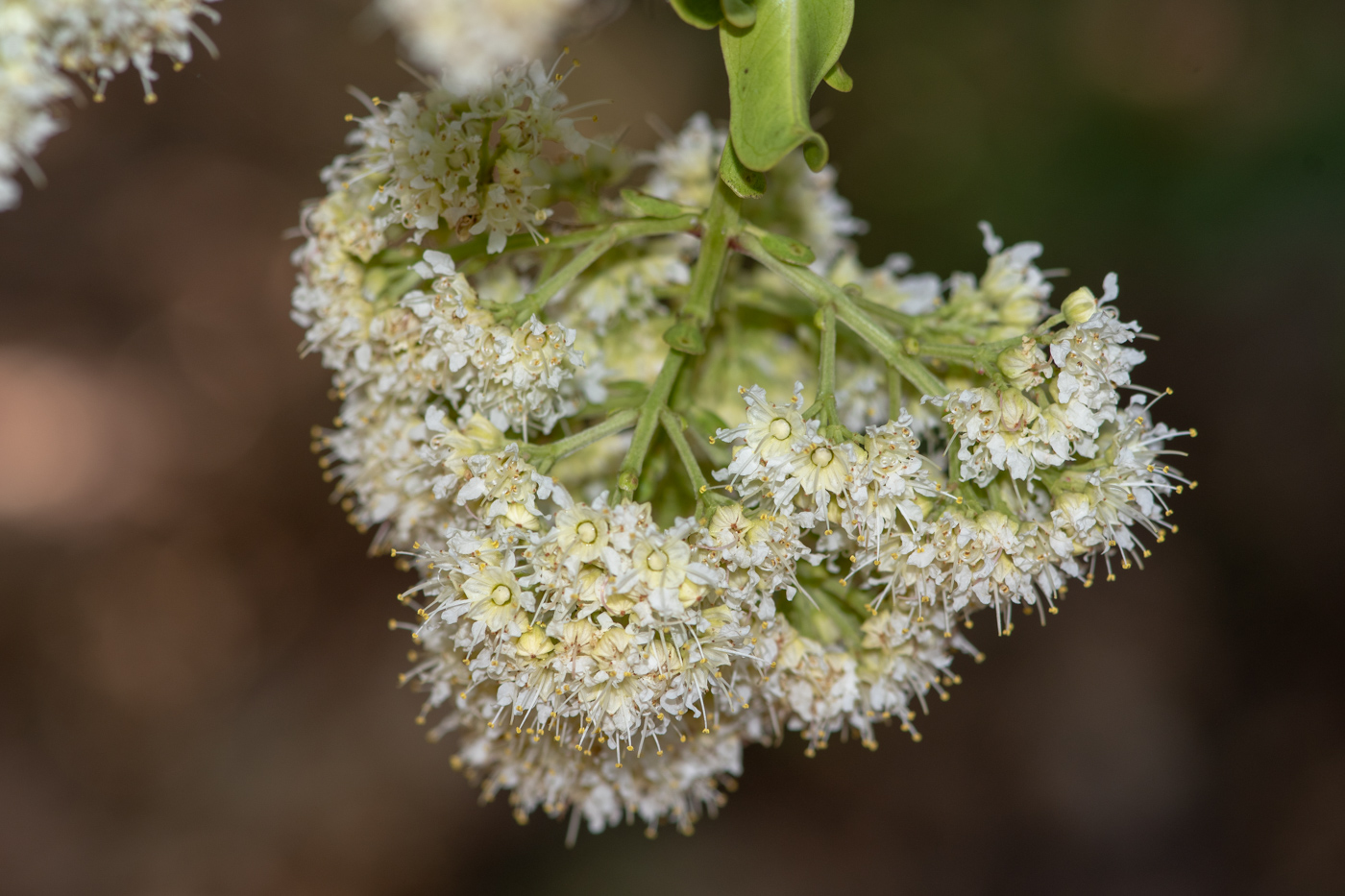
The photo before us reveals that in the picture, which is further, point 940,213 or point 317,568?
point 317,568

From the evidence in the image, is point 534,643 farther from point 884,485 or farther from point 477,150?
point 477,150

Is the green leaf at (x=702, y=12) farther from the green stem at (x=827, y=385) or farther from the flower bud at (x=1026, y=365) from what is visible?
the flower bud at (x=1026, y=365)

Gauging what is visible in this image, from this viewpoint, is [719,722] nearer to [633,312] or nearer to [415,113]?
[633,312]

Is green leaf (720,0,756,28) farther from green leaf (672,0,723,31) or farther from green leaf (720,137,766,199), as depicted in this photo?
green leaf (720,137,766,199)

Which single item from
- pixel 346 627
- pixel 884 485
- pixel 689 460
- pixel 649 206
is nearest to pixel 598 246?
pixel 649 206

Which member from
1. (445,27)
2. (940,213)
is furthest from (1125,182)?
(445,27)

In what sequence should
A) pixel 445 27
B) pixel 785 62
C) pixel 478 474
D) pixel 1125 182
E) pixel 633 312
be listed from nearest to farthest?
pixel 445 27 → pixel 785 62 → pixel 478 474 → pixel 633 312 → pixel 1125 182

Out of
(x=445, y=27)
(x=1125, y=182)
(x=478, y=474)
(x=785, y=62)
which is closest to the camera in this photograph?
(x=445, y=27)

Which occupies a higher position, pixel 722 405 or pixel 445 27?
pixel 722 405
